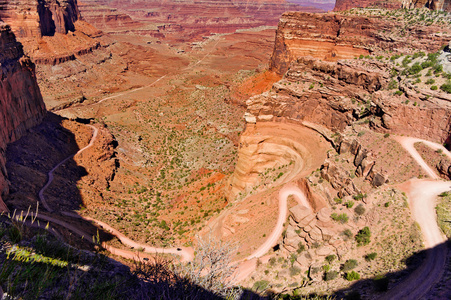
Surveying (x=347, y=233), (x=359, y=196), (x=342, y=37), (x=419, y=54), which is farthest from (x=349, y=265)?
(x=342, y=37)

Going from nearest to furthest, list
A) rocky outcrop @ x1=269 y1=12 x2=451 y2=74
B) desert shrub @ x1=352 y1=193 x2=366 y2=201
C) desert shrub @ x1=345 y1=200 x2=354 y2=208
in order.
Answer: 1. desert shrub @ x1=345 y1=200 x2=354 y2=208
2. desert shrub @ x1=352 y1=193 x2=366 y2=201
3. rocky outcrop @ x1=269 y1=12 x2=451 y2=74

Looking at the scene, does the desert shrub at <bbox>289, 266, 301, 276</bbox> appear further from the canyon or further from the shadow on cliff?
the shadow on cliff

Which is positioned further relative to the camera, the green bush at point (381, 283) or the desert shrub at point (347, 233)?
the desert shrub at point (347, 233)

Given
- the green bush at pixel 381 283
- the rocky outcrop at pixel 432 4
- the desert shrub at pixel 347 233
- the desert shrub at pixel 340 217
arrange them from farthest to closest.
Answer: the rocky outcrop at pixel 432 4, the desert shrub at pixel 340 217, the desert shrub at pixel 347 233, the green bush at pixel 381 283

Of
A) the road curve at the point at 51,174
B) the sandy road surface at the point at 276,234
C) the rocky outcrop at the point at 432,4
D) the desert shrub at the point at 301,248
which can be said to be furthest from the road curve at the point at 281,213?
the rocky outcrop at the point at 432,4

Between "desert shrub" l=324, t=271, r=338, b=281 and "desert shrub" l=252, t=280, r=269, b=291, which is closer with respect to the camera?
"desert shrub" l=324, t=271, r=338, b=281

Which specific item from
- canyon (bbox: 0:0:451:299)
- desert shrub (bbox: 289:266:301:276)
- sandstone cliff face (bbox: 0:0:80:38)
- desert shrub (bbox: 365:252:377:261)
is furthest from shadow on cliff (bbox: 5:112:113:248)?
sandstone cliff face (bbox: 0:0:80:38)

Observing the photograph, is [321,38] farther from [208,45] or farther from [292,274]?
[208,45]

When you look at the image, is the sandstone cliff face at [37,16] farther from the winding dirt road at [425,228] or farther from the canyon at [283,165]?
the winding dirt road at [425,228]
